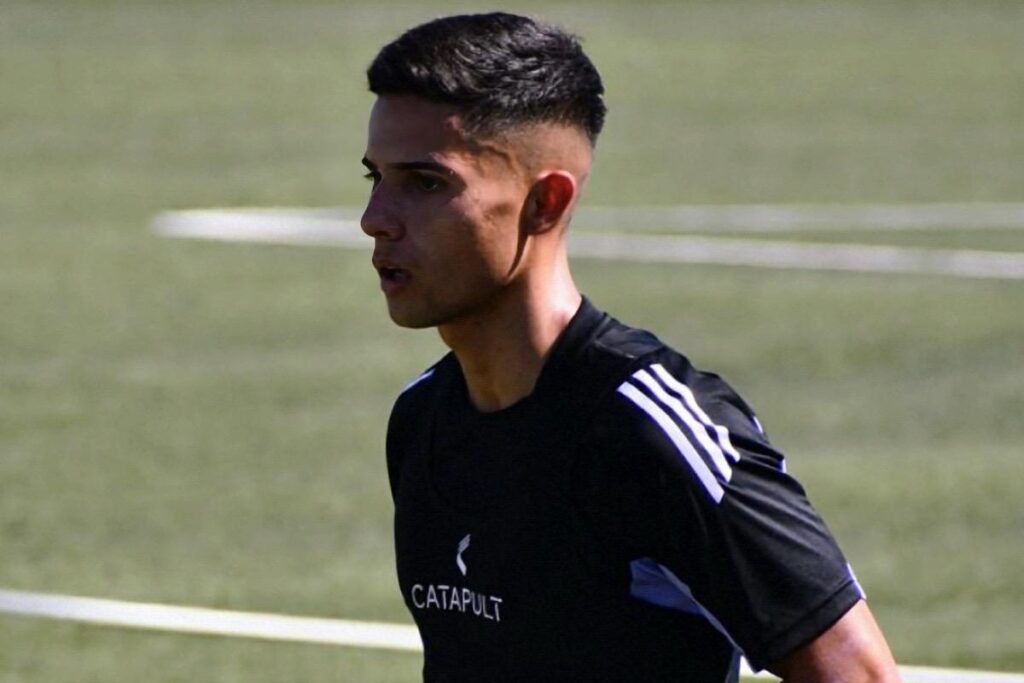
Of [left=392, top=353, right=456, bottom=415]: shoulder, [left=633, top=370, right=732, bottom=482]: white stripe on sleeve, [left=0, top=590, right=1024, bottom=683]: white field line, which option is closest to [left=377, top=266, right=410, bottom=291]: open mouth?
[left=392, top=353, right=456, bottom=415]: shoulder

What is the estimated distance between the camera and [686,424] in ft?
12.5

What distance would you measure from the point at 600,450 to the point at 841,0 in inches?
1108

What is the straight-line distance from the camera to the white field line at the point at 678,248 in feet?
46.3

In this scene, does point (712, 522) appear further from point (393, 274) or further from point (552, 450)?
point (393, 274)

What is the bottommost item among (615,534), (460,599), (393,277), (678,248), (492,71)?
(678,248)

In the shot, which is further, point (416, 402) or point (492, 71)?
point (416, 402)

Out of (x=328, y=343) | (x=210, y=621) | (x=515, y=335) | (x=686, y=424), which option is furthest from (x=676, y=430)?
(x=328, y=343)

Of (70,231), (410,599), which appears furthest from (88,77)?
(410,599)

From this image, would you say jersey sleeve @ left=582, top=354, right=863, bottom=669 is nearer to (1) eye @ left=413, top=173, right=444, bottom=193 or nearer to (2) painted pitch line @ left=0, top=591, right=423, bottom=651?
(1) eye @ left=413, top=173, right=444, bottom=193

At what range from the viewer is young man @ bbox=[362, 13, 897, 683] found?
376cm

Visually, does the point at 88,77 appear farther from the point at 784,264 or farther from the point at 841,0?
the point at 841,0

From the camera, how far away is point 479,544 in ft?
13.3

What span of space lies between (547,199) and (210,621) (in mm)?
4285

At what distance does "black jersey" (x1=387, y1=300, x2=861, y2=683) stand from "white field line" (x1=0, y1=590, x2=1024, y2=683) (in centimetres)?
363
